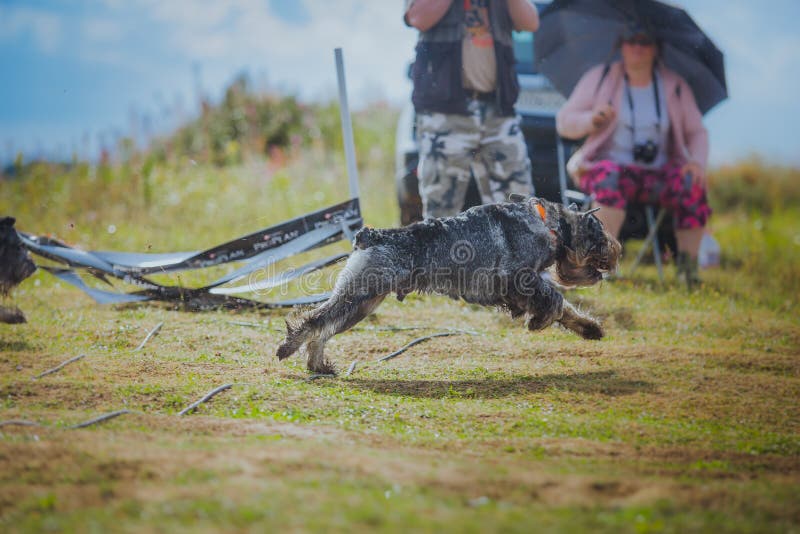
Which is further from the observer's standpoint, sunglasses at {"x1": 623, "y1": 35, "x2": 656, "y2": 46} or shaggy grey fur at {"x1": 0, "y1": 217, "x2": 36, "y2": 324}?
sunglasses at {"x1": 623, "y1": 35, "x2": 656, "y2": 46}

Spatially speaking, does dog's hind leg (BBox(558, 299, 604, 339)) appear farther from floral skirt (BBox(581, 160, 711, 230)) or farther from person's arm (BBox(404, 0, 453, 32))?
person's arm (BBox(404, 0, 453, 32))

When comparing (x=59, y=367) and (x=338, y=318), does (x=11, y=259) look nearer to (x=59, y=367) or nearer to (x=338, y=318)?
(x=59, y=367)

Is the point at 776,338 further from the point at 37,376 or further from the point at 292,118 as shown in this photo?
the point at 292,118

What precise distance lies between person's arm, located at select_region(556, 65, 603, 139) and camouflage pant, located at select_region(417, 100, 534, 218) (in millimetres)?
1072

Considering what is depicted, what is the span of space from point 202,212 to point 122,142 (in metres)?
2.86

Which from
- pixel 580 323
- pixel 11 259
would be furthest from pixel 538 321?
pixel 11 259

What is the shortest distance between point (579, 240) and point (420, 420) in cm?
180

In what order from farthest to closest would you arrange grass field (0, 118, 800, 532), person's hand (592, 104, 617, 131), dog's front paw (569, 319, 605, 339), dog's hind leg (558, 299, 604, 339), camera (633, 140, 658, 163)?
camera (633, 140, 658, 163) < person's hand (592, 104, 617, 131) < dog's front paw (569, 319, 605, 339) < dog's hind leg (558, 299, 604, 339) < grass field (0, 118, 800, 532)

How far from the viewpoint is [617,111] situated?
754 cm

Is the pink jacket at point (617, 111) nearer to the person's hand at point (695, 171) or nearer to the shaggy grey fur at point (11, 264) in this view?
the person's hand at point (695, 171)

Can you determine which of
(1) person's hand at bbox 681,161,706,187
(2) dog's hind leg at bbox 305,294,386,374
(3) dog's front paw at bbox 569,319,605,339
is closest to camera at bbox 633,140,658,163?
(1) person's hand at bbox 681,161,706,187

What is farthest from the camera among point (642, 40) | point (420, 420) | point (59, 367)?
point (642, 40)

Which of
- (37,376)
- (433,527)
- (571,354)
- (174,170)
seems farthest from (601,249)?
(174,170)

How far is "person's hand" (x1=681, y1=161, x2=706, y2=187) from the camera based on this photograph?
7.39 metres
